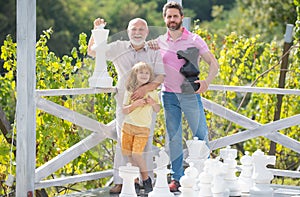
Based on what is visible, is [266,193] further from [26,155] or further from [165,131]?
[26,155]

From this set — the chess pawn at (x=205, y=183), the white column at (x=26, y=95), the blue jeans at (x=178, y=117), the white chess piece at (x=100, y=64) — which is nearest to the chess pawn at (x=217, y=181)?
the chess pawn at (x=205, y=183)

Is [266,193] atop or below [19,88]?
below

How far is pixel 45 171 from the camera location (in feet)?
17.5

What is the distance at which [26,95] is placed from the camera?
5.13 m

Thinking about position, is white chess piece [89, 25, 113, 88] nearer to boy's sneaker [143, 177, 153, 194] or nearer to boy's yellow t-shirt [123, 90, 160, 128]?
boy's yellow t-shirt [123, 90, 160, 128]

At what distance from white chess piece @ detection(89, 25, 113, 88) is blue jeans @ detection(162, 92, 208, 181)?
37 centimetres

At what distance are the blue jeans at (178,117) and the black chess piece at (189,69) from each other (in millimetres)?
82

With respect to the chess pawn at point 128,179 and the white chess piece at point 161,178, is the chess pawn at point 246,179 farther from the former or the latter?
the chess pawn at point 128,179

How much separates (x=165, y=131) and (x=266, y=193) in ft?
2.49

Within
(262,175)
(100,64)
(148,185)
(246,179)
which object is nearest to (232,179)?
(246,179)

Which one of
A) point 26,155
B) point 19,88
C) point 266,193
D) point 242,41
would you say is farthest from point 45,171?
point 242,41

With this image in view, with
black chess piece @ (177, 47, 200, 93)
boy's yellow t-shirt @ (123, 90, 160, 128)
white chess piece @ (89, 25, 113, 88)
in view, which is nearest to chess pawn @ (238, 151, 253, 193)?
black chess piece @ (177, 47, 200, 93)

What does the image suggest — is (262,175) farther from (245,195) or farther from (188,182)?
(188,182)

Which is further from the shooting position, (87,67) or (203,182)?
(87,67)
